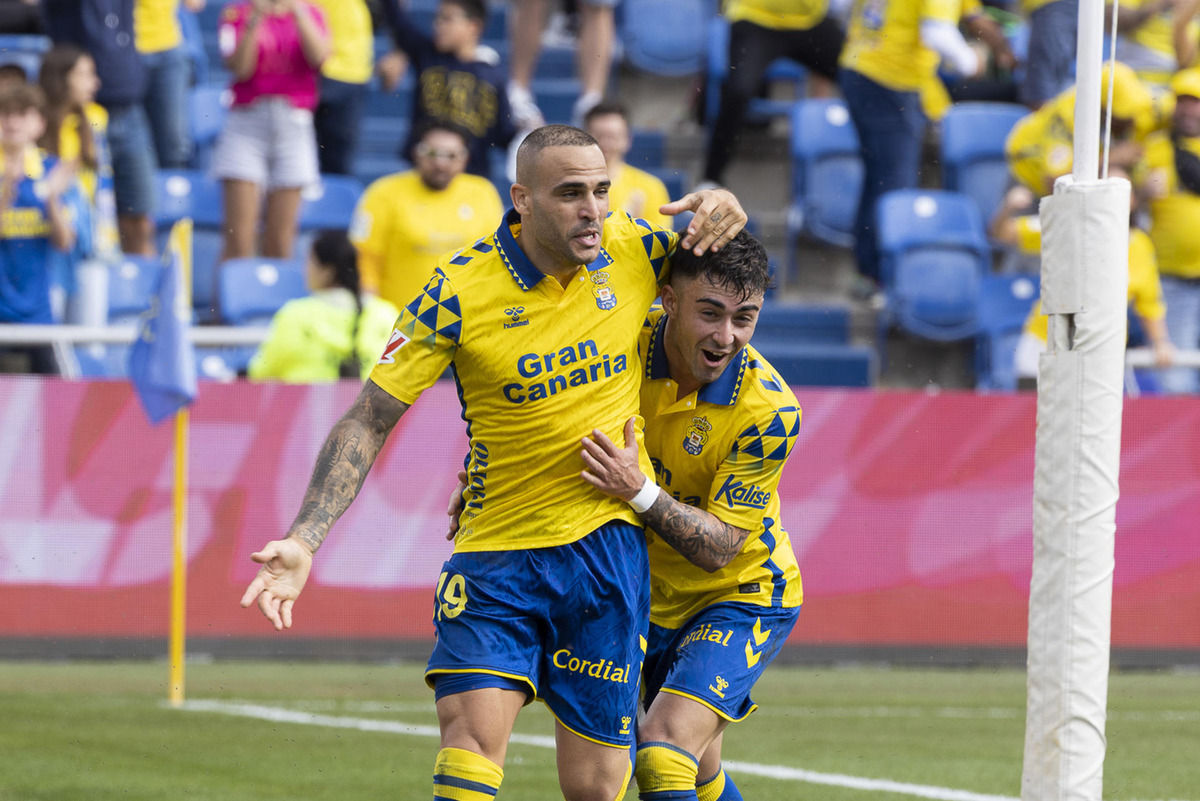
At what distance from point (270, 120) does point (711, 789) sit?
25.7 ft

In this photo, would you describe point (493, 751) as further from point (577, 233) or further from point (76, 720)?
point (76, 720)

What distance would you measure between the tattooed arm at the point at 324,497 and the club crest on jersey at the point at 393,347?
0.08m

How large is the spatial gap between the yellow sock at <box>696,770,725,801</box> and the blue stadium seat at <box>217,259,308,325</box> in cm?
687

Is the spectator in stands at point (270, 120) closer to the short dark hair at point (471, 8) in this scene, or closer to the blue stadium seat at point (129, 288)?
the blue stadium seat at point (129, 288)

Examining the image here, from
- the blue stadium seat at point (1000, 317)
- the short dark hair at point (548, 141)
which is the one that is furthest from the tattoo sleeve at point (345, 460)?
the blue stadium seat at point (1000, 317)

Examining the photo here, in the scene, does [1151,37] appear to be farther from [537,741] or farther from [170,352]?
[170,352]

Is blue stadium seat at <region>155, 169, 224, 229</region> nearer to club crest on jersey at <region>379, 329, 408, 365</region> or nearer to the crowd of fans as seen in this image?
the crowd of fans

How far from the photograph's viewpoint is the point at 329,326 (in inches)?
400

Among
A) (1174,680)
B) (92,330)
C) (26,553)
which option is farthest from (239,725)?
(1174,680)

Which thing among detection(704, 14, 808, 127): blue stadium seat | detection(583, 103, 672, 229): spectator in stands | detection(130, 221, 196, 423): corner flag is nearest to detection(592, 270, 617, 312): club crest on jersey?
detection(130, 221, 196, 423): corner flag

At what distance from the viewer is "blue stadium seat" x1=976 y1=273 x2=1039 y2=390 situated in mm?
11844

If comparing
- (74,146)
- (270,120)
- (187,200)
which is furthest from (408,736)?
(187,200)

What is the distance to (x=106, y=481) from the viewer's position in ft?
32.1

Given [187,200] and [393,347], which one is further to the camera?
[187,200]
